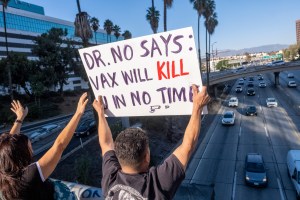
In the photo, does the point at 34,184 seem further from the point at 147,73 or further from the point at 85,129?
the point at 85,129

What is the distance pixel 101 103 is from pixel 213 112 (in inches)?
1481

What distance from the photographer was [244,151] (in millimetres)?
23516

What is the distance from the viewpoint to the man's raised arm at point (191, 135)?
2.36m

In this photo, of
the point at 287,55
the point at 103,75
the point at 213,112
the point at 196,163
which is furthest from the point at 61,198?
the point at 287,55

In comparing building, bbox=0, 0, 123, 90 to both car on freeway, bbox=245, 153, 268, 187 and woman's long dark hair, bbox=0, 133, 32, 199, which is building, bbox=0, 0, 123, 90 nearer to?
car on freeway, bbox=245, 153, 268, 187

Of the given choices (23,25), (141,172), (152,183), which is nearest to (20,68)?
(141,172)

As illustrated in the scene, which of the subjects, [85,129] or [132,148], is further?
[85,129]

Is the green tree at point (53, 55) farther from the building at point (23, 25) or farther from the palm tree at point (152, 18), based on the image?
the building at point (23, 25)

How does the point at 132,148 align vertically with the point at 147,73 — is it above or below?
below

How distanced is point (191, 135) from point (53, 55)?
45251mm

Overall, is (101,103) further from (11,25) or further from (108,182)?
(11,25)

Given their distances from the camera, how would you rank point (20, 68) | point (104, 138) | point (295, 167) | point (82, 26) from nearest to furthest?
1. point (104, 138)
2. point (295, 167)
3. point (82, 26)
4. point (20, 68)

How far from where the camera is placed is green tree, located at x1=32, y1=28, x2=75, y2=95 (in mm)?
44125

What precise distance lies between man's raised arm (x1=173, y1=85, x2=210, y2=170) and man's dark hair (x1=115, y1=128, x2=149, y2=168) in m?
0.28
